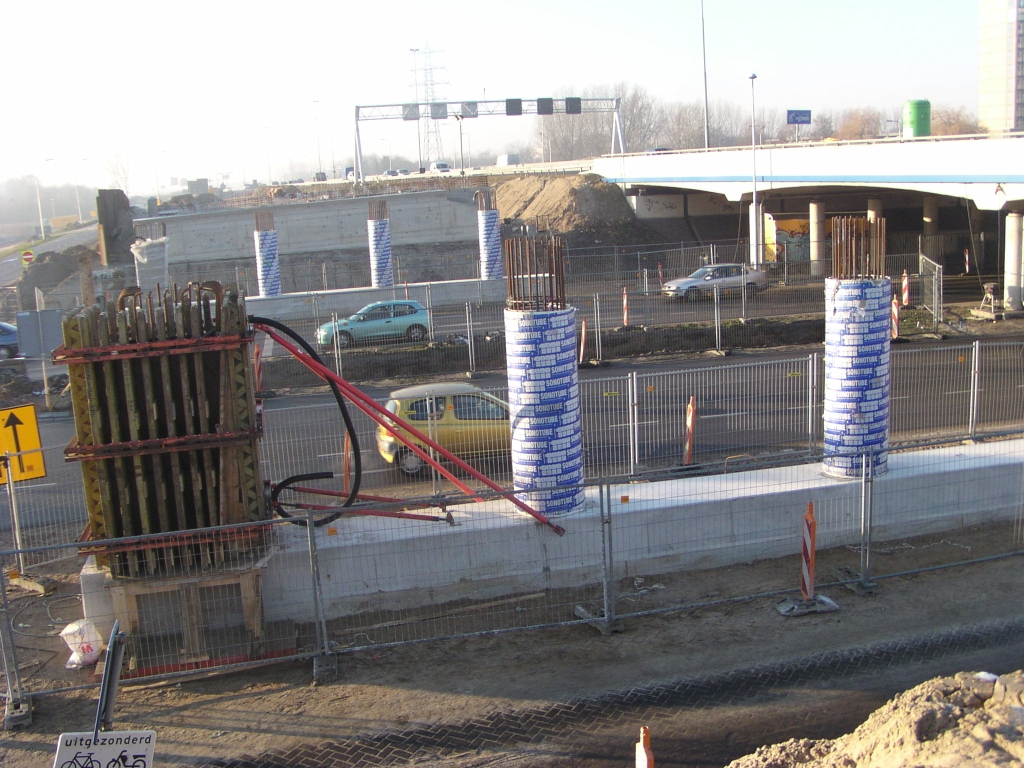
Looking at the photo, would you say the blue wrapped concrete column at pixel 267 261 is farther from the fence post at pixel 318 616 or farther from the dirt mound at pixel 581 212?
the fence post at pixel 318 616

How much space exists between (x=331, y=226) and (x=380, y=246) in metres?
15.2

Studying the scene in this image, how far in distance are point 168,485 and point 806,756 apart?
19.9ft

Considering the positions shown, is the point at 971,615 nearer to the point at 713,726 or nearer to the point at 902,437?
the point at 713,726

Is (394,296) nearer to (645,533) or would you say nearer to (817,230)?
(817,230)

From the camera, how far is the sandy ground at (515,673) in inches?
284

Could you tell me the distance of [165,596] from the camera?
8.41m

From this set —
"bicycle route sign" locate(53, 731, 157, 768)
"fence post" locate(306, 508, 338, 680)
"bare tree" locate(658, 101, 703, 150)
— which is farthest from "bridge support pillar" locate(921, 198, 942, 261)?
"bare tree" locate(658, 101, 703, 150)

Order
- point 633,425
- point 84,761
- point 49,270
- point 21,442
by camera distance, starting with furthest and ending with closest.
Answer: point 49,270 < point 633,425 < point 21,442 < point 84,761

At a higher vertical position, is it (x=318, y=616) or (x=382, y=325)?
(x=382, y=325)

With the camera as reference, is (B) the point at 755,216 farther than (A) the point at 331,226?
No

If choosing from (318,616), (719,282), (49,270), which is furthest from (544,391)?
(49,270)

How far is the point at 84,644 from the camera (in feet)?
27.7

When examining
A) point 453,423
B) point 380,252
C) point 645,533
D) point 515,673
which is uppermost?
point 380,252

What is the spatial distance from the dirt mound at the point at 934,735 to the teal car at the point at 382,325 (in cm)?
2011
